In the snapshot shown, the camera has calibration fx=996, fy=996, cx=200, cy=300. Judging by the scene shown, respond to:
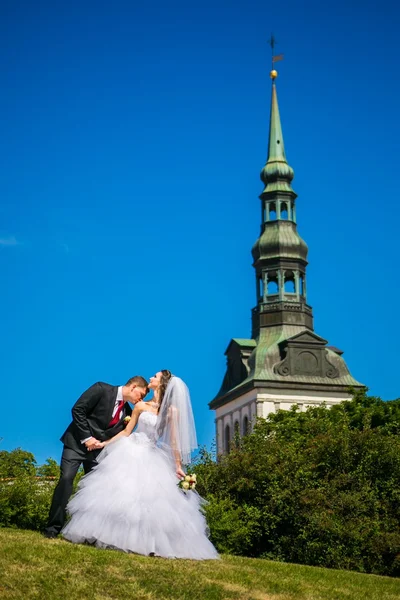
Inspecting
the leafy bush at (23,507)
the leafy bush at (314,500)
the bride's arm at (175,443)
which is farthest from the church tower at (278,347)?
the bride's arm at (175,443)

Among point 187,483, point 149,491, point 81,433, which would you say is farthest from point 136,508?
point 81,433

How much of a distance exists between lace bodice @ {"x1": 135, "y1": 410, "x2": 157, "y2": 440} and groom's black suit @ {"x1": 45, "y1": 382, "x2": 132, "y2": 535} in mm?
328

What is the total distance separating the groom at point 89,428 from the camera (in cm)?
1409

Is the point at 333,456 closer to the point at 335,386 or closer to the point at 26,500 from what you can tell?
the point at 26,500

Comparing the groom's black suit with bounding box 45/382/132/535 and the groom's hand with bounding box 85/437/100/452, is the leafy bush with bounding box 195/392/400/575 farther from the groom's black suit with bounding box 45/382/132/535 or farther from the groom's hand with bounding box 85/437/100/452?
the groom's hand with bounding box 85/437/100/452

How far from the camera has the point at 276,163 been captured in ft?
319

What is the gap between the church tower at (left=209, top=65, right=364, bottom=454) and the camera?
282 feet

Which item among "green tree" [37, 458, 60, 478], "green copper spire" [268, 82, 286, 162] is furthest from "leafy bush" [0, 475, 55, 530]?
"green copper spire" [268, 82, 286, 162]

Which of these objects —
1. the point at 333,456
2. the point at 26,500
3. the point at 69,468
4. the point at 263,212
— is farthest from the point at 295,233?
the point at 69,468

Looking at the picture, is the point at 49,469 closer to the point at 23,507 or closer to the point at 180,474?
the point at 23,507

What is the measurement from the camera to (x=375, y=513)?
25.0 meters

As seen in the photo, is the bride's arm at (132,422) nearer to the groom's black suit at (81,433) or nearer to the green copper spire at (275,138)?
the groom's black suit at (81,433)

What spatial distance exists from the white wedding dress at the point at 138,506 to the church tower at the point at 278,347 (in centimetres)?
6823

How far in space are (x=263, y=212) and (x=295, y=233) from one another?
3.97 meters
